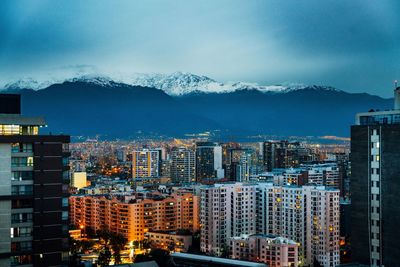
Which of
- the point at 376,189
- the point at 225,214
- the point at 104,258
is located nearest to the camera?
the point at 376,189

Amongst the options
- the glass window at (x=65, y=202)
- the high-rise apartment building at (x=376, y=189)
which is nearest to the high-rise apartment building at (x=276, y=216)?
the high-rise apartment building at (x=376, y=189)

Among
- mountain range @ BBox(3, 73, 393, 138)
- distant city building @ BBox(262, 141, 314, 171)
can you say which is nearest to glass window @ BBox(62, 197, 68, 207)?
distant city building @ BBox(262, 141, 314, 171)

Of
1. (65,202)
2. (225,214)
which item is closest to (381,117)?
(65,202)

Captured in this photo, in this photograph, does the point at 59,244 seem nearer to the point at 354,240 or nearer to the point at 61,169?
the point at 61,169

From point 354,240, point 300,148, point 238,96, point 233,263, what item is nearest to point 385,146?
point 354,240

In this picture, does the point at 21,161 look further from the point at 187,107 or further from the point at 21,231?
the point at 187,107

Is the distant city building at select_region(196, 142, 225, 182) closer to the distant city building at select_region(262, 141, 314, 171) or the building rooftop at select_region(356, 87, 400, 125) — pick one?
the distant city building at select_region(262, 141, 314, 171)
